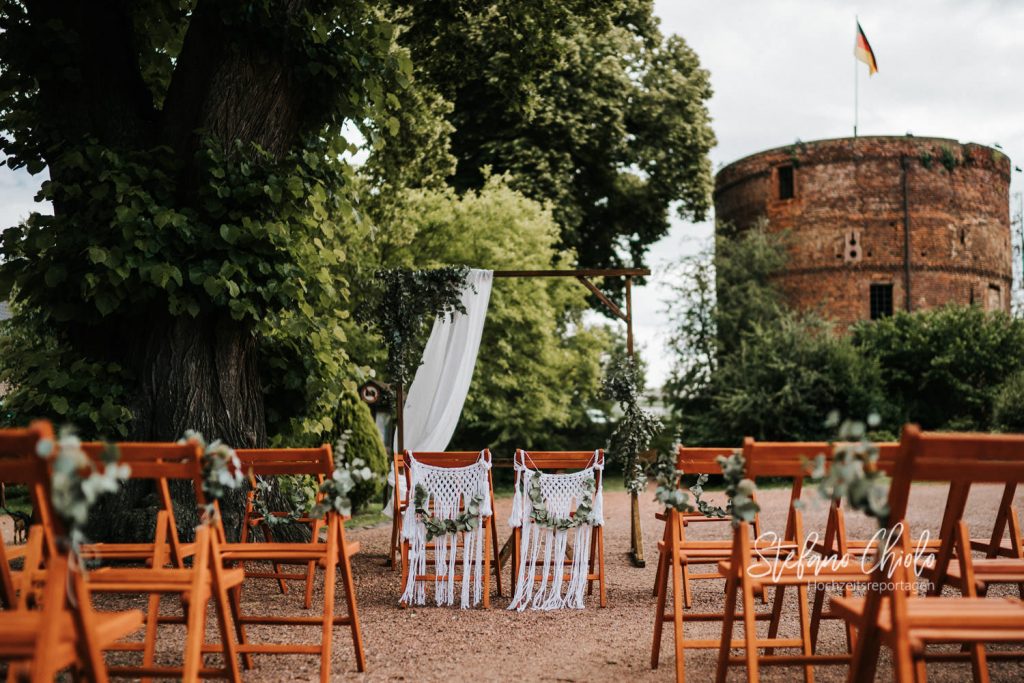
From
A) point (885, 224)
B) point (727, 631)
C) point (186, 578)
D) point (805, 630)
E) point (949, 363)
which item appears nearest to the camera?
point (186, 578)

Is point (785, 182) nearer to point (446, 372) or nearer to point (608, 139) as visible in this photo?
point (608, 139)

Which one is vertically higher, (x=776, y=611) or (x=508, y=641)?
(x=776, y=611)

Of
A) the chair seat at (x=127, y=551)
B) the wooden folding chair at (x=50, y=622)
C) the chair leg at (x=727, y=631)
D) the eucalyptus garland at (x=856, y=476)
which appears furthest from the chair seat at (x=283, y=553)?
the eucalyptus garland at (x=856, y=476)

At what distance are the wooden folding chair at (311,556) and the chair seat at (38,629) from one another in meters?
1.27

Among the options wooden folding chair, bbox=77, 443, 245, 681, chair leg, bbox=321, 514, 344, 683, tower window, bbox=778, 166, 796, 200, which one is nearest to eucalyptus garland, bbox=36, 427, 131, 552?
wooden folding chair, bbox=77, 443, 245, 681

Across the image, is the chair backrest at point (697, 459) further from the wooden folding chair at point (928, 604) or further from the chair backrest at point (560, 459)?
the wooden folding chair at point (928, 604)

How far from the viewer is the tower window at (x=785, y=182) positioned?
104ft

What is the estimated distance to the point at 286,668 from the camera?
5035 millimetres

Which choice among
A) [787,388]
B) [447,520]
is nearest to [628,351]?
[447,520]

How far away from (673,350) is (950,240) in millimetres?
10457

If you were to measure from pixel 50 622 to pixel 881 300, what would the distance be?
1235 inches

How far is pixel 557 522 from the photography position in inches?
274

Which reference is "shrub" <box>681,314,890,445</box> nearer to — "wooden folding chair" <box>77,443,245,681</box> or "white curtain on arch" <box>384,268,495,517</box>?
"white curtain on arch" <box>384,268,495,517</box>

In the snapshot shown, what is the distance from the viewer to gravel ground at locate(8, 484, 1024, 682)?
495cm
